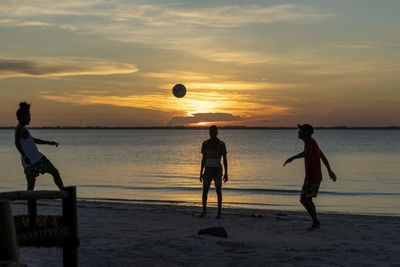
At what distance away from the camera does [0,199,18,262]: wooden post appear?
140 inches

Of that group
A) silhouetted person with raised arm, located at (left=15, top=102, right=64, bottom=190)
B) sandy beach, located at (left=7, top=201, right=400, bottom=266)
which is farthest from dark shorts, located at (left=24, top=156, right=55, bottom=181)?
sandy beach, located at (left=7, top=201, right=400, bottom=266)

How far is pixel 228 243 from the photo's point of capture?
827 cm

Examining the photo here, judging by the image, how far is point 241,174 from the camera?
33.9 metres

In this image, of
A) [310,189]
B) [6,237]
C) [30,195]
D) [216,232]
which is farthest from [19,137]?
[310,189]

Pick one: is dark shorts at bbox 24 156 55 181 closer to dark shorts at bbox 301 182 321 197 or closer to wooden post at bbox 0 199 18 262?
dark shorts at bbox 301 182 321 197

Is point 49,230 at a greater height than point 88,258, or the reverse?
point 49,230

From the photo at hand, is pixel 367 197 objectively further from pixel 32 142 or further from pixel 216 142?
pixel 32 142

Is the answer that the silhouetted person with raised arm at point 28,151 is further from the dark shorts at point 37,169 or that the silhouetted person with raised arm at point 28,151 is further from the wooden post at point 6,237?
the wooden post at point 6,237

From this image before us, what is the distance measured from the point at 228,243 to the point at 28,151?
3.87 m

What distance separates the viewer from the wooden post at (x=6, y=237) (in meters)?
3.57

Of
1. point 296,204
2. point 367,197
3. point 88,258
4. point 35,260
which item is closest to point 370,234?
point 88,258

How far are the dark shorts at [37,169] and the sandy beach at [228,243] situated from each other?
135cm

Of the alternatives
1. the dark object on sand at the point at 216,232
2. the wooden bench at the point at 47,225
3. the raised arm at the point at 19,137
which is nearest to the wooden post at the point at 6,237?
the wooden bench at the point at 47,225

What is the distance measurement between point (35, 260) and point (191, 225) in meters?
4.04
